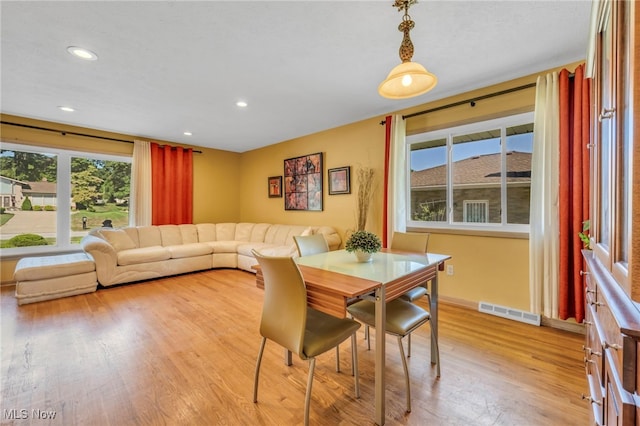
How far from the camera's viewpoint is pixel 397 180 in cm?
357

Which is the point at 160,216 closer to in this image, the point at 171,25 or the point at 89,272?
the point at 89,272

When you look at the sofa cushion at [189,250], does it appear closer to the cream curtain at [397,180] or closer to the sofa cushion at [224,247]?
the sofa cushion at [224,247]

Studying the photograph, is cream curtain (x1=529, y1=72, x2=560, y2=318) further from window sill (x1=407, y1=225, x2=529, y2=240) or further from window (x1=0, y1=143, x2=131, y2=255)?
window (x1=0, y1=143, x2=131, y2=255)

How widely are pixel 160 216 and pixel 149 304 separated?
240cm

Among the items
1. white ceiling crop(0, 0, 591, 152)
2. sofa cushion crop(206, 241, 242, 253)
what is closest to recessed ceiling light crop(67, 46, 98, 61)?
white ceiling crop(0, 0, 591, 152)

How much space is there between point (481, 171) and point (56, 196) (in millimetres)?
6182

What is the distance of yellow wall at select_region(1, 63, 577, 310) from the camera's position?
2881 millimetres

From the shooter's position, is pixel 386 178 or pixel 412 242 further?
pixel 386 178

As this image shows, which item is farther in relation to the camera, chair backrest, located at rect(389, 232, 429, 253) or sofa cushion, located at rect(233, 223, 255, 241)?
sofa cushion, located at rect(233, 223, 255, 241)

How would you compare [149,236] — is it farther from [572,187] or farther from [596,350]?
[572,187]

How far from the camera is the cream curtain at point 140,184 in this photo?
16.0 ft

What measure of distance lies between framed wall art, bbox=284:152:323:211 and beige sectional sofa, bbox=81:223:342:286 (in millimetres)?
450

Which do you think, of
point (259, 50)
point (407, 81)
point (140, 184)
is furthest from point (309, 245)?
point (140, 184)

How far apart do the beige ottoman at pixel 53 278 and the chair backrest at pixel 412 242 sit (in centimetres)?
409
